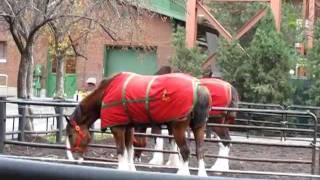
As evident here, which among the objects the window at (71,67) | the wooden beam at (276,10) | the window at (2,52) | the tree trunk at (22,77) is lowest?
the tree trunk at (22,77)

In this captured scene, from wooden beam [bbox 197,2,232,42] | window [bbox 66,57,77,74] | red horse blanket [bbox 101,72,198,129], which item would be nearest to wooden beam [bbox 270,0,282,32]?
wooden beam [bbox 197,2,232,42]

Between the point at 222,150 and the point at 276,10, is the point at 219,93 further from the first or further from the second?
the point at 276,10

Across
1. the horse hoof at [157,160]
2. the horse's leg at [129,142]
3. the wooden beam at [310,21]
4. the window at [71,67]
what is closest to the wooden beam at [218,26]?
the wooden beam at [310,21]

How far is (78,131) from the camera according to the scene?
32.9ft

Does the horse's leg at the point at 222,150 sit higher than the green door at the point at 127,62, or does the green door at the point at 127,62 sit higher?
the green door at the point at 127,62

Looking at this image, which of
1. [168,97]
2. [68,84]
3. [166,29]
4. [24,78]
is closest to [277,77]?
[24,78]

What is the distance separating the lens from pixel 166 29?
3728 centimetres

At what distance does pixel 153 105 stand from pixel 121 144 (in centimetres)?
84

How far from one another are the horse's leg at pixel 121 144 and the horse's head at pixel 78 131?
52cm

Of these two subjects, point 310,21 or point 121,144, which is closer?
point 121,144

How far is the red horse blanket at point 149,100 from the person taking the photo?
941cm

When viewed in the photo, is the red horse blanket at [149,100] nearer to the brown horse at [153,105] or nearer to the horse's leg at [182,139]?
the brown horse at [153,105]

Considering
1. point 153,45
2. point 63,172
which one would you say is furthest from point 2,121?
point 153,45

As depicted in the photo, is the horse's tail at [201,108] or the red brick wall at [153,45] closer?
the horse's tail at [201,108]
